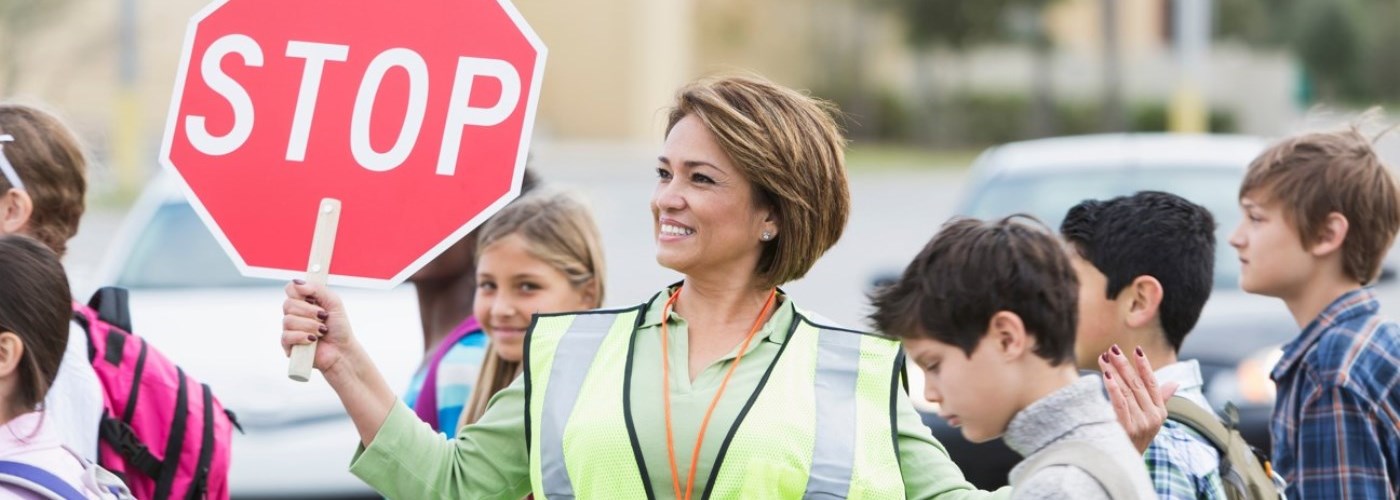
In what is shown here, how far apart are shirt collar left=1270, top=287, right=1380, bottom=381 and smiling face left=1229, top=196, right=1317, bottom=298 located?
8cm

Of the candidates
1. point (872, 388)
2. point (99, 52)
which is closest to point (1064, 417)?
point (872, 388)

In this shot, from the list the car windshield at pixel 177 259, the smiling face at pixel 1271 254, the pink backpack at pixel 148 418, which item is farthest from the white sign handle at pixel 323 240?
the car windshield at pixel 177 259

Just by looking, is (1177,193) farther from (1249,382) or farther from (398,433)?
(398,433)

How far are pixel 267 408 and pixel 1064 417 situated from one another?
4.38m

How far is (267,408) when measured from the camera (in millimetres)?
6609

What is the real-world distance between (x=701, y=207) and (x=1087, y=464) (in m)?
0.83

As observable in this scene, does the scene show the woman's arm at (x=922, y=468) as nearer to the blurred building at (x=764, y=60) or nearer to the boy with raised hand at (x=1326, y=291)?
the boy with raised hand at (x=1326, y=291)

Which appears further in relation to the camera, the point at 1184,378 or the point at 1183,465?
the point at 1184,378

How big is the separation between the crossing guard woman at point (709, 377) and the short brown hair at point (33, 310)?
488mm

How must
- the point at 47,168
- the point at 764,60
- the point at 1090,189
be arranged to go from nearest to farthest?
1. the point at 47,168
2. the point at 1090,189
3. the point at 764,60

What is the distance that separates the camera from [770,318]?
3195 millimetres

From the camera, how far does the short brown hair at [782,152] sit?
312 centimetres

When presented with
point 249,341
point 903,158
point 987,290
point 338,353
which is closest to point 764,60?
point 903,158

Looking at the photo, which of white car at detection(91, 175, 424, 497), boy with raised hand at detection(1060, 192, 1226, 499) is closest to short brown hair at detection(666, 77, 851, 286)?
boy with raised hand at detection(1060, 192, 1226, 499)
